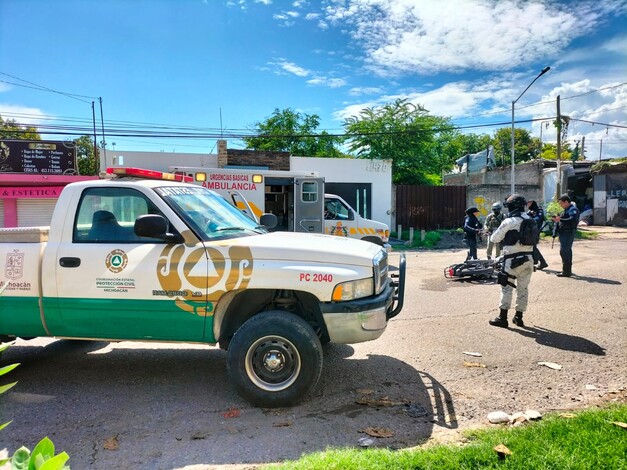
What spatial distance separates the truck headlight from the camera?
3.98 m

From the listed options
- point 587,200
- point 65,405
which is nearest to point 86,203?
point 65,405

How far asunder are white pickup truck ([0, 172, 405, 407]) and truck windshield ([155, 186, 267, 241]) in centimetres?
2

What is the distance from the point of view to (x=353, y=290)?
13.2 feet

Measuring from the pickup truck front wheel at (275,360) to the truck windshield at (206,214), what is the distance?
3.18 feet

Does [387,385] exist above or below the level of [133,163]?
below

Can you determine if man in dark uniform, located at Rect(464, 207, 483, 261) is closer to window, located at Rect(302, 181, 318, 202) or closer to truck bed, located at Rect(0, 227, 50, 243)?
window, located at Rect(302, 181, 318, 202)

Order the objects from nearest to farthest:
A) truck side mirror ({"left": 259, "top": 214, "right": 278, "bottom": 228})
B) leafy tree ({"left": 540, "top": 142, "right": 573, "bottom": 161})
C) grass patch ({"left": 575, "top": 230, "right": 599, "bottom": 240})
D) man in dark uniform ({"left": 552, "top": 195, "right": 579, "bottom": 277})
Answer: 1. truck side mirror ({"left": 259, "top": 214, "right": 278, "bottom": 228})
2. man in dark uniform ({"left": 552, "top": 195, "right": 579, "bottom": 277})
3. grass patch ({"left": 575, "top": 230, "right": 599, "bottom": 240})
4. leafy tree ({"left": 540, "top": 142, "right": 573, "bottom": 161})

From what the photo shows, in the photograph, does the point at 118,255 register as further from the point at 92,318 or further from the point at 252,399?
the point at 252,399

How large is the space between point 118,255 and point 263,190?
26.3ft

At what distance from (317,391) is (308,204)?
8.26 m

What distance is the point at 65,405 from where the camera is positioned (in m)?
4.15

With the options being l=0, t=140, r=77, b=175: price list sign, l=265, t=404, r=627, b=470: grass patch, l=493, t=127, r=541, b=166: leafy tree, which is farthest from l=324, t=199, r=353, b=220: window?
l=493, t=127, r=541, b=166: leafy tree

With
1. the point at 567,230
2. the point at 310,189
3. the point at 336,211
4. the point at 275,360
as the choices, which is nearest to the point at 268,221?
the point at 275,360

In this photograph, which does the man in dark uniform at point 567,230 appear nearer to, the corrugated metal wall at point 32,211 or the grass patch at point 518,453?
the grass patch at point 518,453
